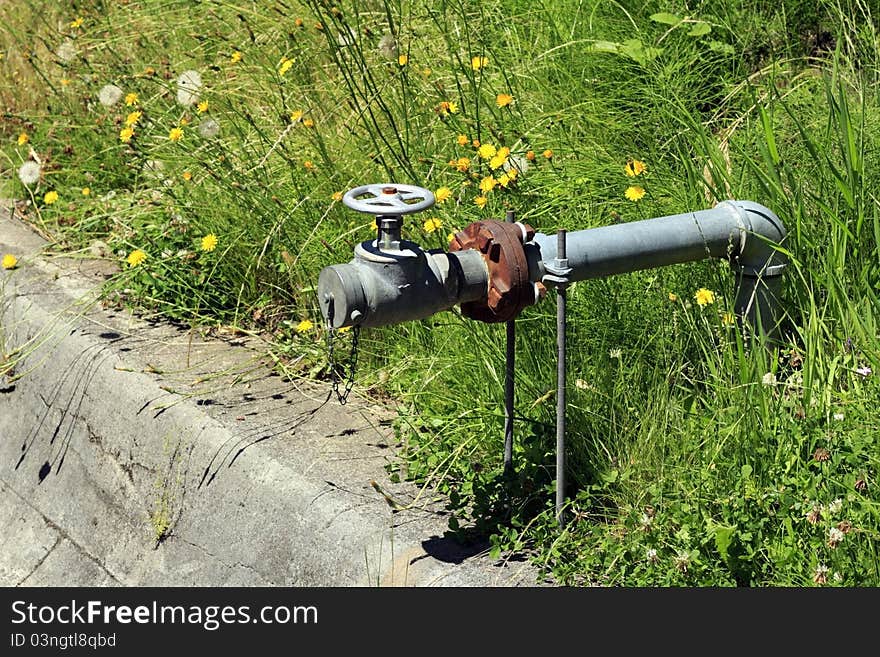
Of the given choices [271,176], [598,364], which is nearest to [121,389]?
[271,176]

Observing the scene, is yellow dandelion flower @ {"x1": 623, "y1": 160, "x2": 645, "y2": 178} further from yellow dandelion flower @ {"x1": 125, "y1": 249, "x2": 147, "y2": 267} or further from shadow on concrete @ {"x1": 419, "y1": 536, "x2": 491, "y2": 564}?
yellow dandelion flower @ {"x1": 125, "y1": 249, "x2": 147, "y2": 267}

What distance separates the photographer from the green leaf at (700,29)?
13.0 ft

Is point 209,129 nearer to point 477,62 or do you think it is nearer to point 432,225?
point 477,62

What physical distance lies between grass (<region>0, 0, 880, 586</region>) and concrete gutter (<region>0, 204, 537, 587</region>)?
0.13 m

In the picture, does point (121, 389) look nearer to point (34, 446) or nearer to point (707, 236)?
point (34, 446)

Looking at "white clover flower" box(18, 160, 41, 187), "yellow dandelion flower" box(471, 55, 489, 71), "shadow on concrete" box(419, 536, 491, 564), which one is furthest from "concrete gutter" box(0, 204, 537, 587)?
"yellow dandelion flower" box(471, 55, 489, 71)

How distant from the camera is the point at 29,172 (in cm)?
480

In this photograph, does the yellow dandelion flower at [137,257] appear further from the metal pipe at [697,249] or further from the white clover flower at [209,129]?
the metal pipe at [697,249]

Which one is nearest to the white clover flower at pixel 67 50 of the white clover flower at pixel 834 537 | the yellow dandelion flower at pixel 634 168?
the yellow dandelion flower at pixel 634 168

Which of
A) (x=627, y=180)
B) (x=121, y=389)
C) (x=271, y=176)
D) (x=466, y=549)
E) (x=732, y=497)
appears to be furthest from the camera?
(x=271, y=176)

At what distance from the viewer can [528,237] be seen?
2623mm

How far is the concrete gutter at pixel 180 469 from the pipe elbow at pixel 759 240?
92 centimetres

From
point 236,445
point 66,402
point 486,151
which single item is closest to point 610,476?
point 486,151

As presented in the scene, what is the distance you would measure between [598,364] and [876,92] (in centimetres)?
120
